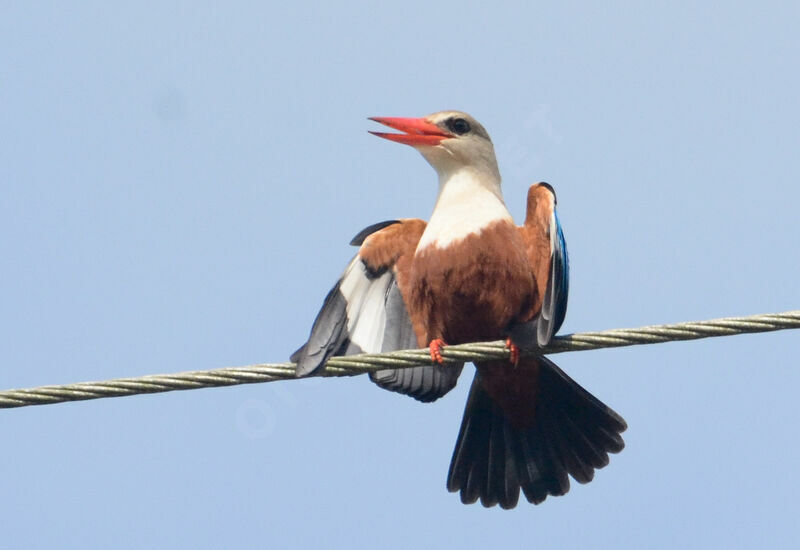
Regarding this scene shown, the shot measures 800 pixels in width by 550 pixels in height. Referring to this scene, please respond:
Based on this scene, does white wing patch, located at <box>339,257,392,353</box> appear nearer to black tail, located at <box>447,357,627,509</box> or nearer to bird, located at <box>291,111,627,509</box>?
bird, located at <box>291,111,627,509</box>

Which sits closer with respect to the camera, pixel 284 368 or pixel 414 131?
pixel 284 368

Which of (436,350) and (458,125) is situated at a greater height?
(458,125)

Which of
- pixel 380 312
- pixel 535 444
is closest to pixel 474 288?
pixel 380 312

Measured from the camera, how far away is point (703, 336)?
4.71m

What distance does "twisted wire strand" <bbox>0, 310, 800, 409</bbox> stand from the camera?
4652mm

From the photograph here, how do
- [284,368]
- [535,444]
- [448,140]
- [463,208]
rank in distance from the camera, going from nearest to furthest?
[284,368]
[463,208]
[535,444]
[448,140]

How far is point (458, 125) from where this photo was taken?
7.03 metres

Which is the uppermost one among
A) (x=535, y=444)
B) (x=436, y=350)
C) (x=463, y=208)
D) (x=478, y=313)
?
(x=463, y=208)

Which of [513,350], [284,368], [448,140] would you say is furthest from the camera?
[448,140]

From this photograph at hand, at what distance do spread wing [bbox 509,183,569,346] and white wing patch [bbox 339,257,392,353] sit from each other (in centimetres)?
79

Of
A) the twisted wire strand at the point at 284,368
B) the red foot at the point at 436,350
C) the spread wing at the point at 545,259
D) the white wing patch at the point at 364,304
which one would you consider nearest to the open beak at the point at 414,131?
the white wing patch at the point at 364,304

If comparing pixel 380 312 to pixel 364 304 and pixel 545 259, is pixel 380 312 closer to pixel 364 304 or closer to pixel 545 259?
pixel 364 304

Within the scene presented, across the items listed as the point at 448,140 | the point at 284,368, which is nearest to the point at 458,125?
the point at 448,140

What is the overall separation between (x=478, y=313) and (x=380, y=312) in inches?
28.4
